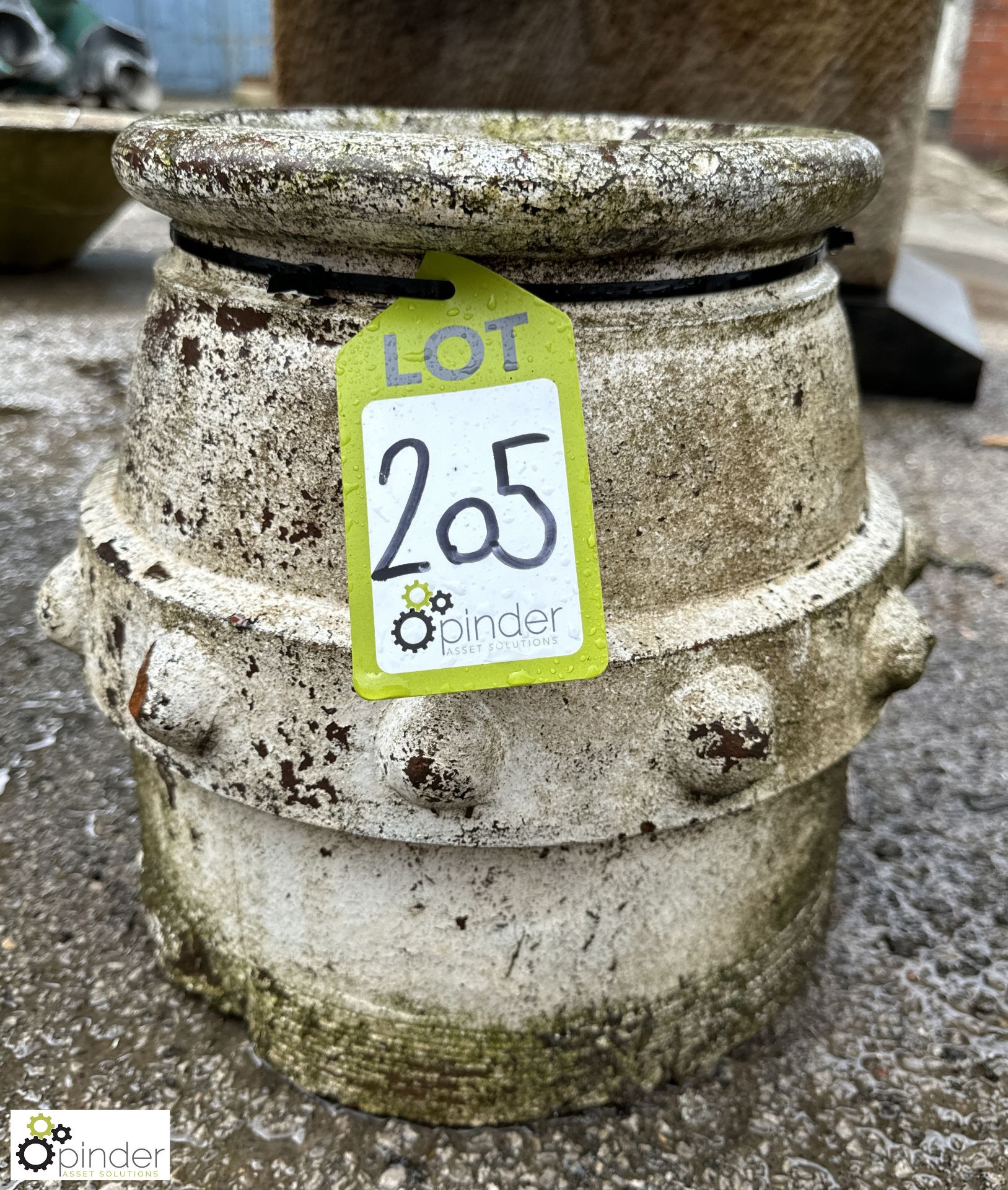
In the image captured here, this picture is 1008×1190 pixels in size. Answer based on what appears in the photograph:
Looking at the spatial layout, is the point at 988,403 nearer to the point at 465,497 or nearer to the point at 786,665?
the point at 786,665

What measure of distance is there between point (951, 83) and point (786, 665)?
9.28 meters

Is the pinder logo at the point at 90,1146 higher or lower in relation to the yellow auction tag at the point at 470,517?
lower

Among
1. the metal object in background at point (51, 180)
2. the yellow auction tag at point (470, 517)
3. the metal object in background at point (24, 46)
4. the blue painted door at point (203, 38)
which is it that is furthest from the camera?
the blue painted door at point (203, 38)

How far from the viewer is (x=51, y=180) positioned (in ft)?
13.3

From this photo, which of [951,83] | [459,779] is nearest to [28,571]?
[459,779]

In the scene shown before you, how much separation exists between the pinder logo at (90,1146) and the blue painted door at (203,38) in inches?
388

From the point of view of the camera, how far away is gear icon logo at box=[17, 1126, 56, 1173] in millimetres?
1129

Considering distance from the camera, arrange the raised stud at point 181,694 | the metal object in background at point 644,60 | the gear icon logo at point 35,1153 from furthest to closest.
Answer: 1. the metal object in background at point 644,60
2. the gear icon logo at point 35,1153
3. the raised stud at point 181,694

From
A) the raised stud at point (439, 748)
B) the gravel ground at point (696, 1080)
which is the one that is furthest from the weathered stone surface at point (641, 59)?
the raised stud at point (439, 748)

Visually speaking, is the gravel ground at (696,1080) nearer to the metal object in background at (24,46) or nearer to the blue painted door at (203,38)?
the metal object in background at (24,46)

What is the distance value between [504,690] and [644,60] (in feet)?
8.04

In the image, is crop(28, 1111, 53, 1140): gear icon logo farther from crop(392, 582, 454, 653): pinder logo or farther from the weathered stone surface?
the weathered stone surface

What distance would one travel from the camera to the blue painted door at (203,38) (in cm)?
917

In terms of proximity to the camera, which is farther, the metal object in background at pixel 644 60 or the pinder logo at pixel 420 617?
the metal object in background at pixel 644 60
